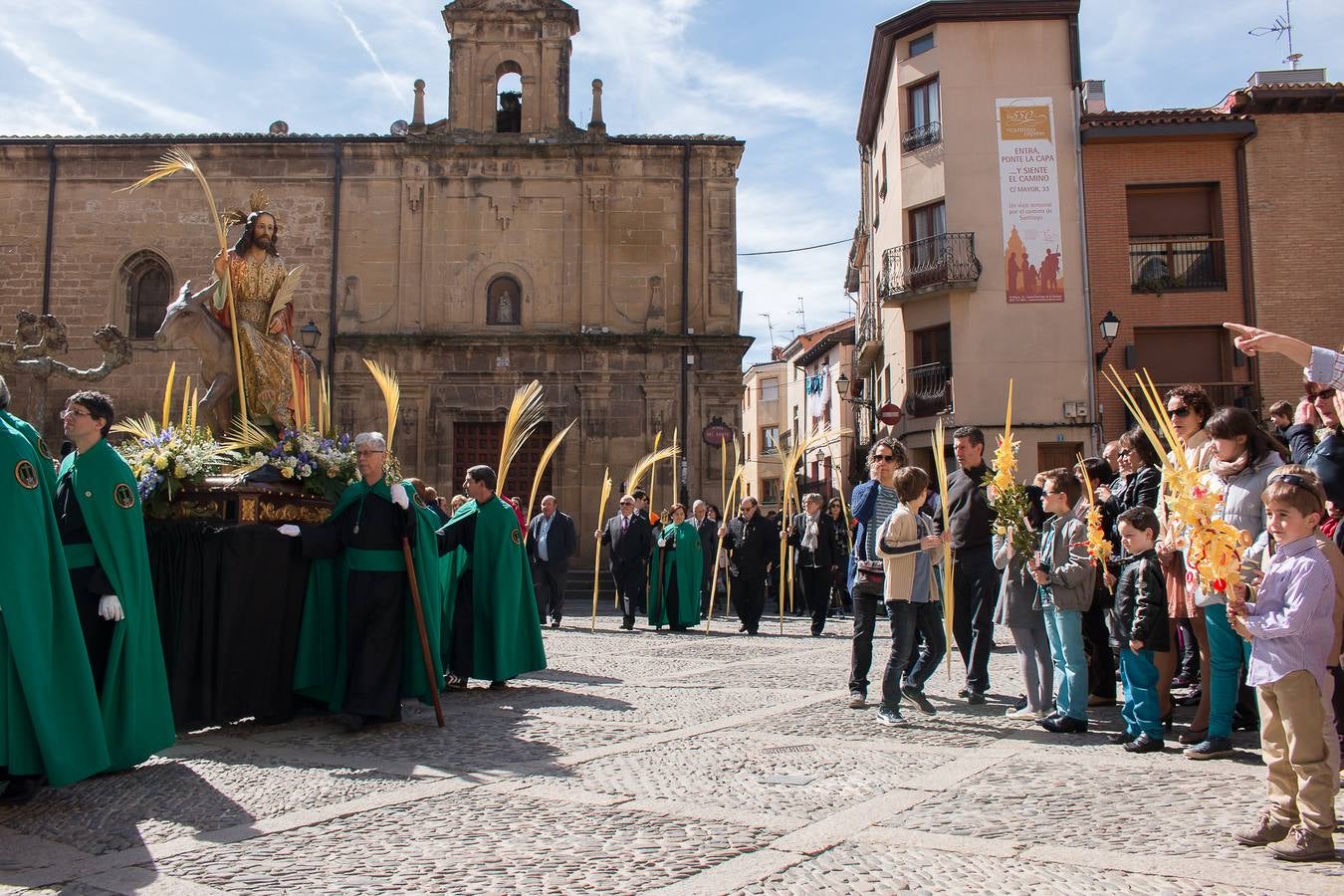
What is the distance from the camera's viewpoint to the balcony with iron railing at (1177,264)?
85.2 feet

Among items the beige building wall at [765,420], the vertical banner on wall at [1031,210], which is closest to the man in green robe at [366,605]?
the vertical banner on wall at [1031,210]

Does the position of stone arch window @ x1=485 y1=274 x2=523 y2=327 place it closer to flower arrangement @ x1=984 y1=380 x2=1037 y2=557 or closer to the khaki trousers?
flower arrangement @ x1=984 y1=380 x2=1037 y2=557

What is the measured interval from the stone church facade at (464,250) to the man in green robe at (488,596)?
685 inches

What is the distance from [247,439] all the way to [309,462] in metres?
0.65

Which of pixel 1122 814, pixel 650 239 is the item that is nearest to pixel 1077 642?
pixel 1122 814

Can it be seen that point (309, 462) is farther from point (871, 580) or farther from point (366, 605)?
point (871, 580)

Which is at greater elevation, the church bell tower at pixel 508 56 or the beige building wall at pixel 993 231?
the church bell tower at pixel 508 56

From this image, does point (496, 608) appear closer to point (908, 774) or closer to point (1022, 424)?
point (908, 774)

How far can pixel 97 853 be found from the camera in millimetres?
4539

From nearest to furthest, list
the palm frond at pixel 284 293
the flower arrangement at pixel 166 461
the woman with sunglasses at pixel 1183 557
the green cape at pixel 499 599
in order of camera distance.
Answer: the woman with sunglasses at pixel 1183 557 → the flower arrangement at pixel 166 461 → the green cape at pixel 499 599 → the palm frond at pixel 284 293

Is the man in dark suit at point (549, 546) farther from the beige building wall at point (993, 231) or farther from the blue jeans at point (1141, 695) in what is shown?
the beige building wall at point (993, 231)

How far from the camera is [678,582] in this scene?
53.7 feet

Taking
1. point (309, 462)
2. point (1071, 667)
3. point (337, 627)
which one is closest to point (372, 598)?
point (337, 627)

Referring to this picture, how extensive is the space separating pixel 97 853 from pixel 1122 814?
4.20 metres
